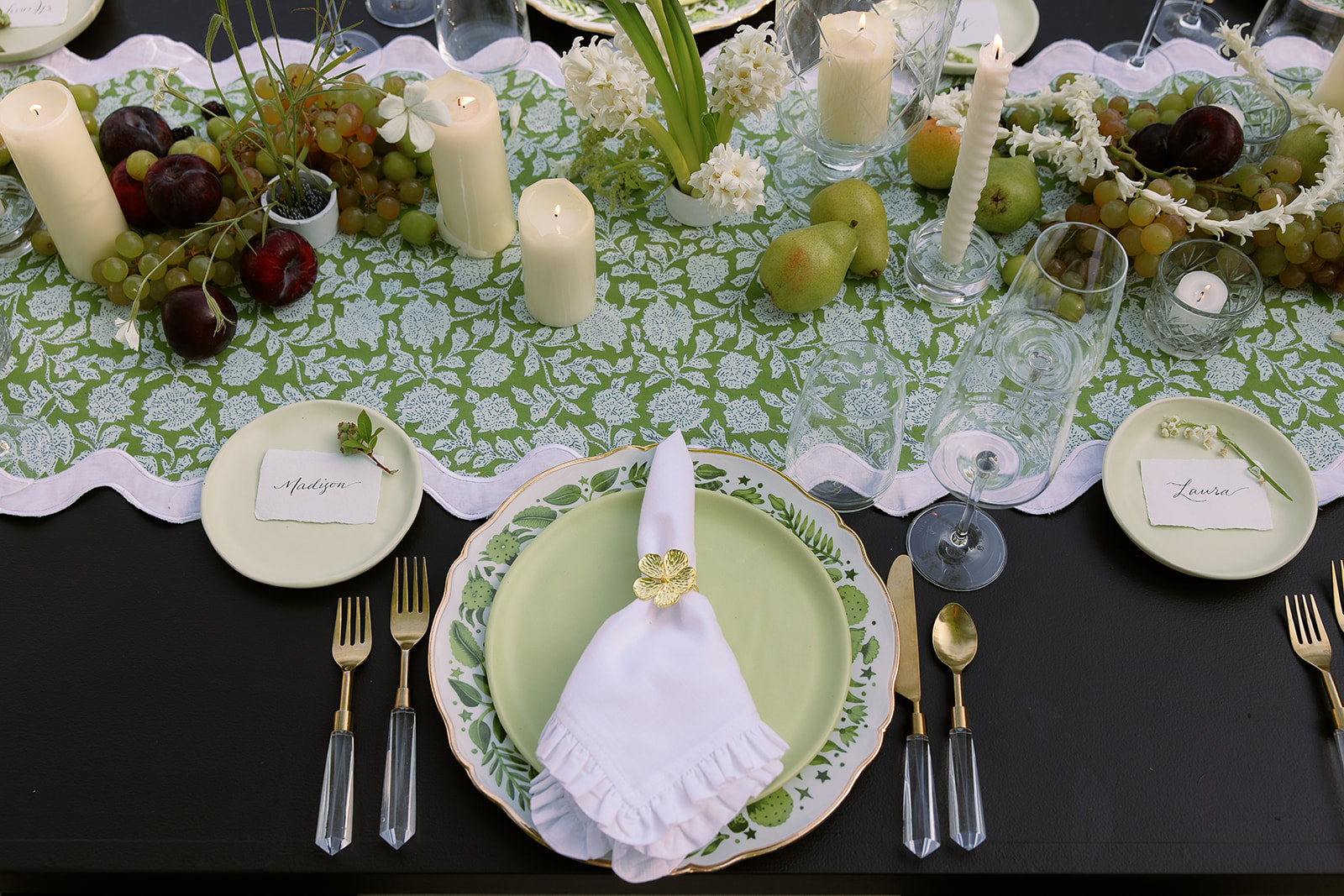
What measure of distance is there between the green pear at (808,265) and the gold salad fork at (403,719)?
52 centimetres

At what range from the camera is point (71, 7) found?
1454 millimetres

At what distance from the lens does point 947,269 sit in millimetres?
1184

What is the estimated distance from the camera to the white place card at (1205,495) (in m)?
0.98

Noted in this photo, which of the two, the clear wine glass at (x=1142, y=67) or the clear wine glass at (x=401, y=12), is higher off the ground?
the clear wine glass at (x=401, y=12)

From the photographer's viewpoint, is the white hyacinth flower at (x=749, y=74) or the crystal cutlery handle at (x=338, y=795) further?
the white hyacinth flower at (x=749, y=74)

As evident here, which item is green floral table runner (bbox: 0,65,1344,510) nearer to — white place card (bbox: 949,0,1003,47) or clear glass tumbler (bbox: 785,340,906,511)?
clear glass tumbler (bbox: 785,340,906,511)

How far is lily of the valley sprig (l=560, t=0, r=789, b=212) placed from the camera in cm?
105

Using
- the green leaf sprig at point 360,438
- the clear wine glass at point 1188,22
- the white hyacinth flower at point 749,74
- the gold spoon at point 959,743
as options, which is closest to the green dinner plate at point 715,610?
the gold spoon at point 959,743

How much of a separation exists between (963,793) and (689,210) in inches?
30.2

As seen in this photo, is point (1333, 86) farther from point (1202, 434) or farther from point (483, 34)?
point (483, 34)

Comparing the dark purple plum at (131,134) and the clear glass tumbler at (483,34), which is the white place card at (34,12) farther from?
the clear glass tumbler at (483,34)

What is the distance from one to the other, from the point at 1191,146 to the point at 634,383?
750 millimetres

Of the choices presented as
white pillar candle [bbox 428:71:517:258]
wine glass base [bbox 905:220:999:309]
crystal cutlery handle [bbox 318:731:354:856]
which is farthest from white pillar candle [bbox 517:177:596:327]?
crystal cutlery handle [bbox 318:731:354:856]

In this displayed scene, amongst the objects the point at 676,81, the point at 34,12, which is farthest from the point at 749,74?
the point at 34,12
